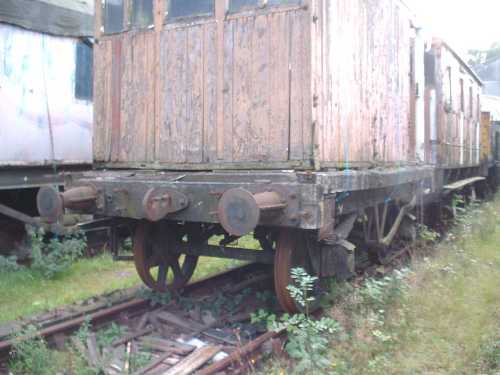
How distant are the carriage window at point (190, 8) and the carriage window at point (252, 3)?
0.23m

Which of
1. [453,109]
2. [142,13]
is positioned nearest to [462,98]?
[453,109]

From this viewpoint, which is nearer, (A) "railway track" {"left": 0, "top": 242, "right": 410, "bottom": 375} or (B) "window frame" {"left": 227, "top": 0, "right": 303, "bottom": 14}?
(A) "railway track" {"left": 0, "top": 242, "right": 410, "bottom": 375}

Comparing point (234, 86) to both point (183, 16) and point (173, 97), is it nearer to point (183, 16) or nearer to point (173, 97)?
point (173, 97)

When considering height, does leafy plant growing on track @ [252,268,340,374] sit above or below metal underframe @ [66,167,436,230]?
below

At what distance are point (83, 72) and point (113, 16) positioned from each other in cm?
341

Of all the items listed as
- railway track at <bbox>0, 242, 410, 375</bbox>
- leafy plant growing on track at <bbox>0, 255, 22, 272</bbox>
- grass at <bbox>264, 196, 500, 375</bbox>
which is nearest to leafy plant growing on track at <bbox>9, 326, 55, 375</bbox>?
railway track at <bbox>0, 242, 410, 375</bbox>

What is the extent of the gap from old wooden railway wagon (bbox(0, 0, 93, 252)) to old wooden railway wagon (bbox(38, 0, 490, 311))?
2437 millimetres

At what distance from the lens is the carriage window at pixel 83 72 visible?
341 inches

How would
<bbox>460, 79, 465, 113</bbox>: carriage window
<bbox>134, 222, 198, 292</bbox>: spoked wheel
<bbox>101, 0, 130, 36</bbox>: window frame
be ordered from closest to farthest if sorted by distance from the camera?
<bbox>101, 0, 130, 36</bbox>: window frame < <bbox>134, 222, 198, 292</bbox>: spoked wheel < <bbox>460, 79, 465, 113</bbox>: carriage window

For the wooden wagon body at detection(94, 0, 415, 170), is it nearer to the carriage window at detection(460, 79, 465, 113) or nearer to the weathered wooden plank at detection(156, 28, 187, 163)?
the weathered wooden plank at detection(156, 28, 187, 163)

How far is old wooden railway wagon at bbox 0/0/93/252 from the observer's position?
746 centimetres

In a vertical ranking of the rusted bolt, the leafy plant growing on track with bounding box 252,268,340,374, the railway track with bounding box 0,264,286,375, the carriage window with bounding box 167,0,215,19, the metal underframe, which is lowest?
the railway track with bounding box 0,264,286,375

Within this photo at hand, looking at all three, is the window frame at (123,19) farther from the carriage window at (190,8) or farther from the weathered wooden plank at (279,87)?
the weathered wooden plank at (279,87)

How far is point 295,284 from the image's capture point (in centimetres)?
481
